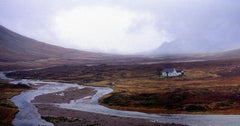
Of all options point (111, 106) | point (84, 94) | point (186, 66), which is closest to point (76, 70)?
point (186, 66)

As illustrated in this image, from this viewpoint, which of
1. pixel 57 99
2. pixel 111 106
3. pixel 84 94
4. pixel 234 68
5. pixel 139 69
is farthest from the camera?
pixel 139 69

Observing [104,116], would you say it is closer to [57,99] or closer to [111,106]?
[111,106]

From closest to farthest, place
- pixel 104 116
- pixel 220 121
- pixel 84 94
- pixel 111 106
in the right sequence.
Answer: pixel 220 121 → pixel 104 116 → pixel 111 106 → pixel 84 94

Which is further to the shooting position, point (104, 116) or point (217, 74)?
point (217, 74)

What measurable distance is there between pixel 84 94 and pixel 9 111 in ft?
116

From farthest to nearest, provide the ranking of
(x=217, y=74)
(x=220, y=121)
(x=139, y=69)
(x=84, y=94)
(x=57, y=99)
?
(x=139, y=69) → (x=217, y=74) → (x=84, y=94) → (x=57, y=99) → (x=220, y=121)

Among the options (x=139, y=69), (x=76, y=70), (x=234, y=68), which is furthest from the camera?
(x=76, y=70)

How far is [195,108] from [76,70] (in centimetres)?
12015

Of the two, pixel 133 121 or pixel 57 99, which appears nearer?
pixel 133 121

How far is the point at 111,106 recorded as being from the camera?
73812mm

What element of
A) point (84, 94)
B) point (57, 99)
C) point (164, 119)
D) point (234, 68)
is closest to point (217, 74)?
point (234, 68)

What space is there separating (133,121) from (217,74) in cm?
8818

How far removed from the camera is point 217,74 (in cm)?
13588

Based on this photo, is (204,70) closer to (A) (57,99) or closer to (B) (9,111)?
(A) (57,99)
